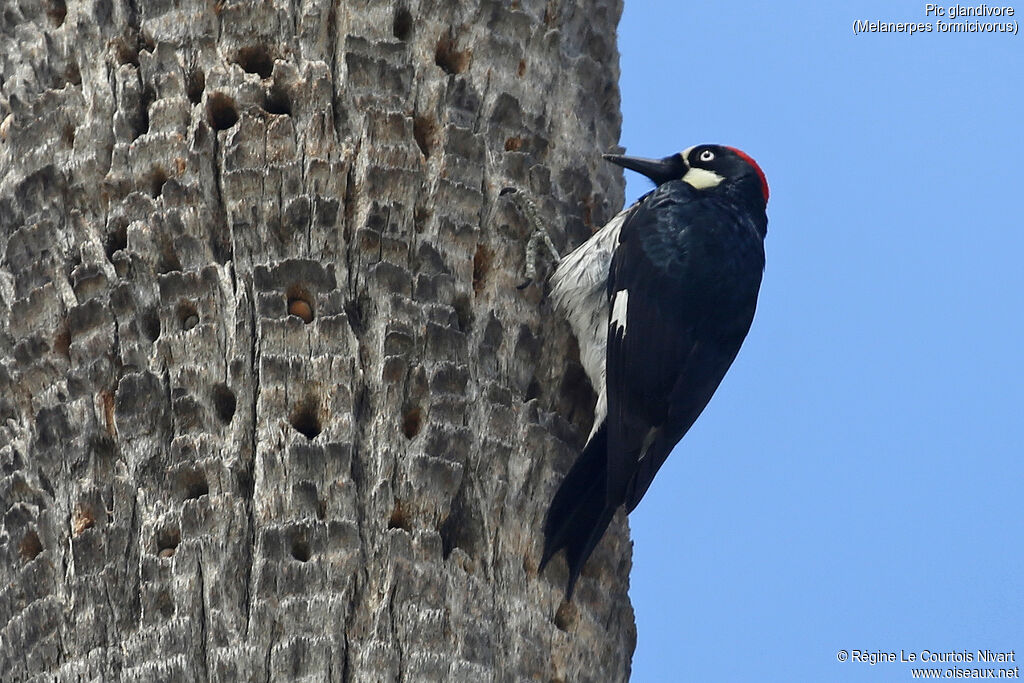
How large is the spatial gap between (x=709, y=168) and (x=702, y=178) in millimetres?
66

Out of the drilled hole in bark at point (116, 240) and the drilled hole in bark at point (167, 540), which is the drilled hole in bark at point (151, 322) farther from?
the drilled hole in bark at point (167, 540)

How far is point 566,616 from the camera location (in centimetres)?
332

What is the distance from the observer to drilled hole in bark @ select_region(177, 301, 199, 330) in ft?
10.5

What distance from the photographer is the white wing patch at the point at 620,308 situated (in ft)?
13.0

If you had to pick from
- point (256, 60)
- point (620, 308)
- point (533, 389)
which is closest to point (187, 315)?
point (256, 60)

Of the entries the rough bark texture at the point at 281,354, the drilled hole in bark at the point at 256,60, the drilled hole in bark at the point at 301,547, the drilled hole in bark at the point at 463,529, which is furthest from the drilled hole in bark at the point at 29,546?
the drilled hole in bark at the point at 256,60

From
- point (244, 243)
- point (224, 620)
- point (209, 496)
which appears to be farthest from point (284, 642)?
point (244, 243)

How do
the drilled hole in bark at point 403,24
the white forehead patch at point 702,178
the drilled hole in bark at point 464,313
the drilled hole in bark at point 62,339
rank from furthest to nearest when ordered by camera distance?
the white forehead patch at point 702,178 → the drilled hole in bark at point 403,24 → the drilled hole in bark at point 464,313 → the drilled hole in bark at point 62,339

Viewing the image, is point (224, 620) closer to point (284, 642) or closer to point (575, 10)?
point (284, 642)

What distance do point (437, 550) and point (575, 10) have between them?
69.9 inches

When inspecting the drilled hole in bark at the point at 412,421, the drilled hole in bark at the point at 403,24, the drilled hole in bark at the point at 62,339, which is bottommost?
the drilled hole in bark at the point at 412,421

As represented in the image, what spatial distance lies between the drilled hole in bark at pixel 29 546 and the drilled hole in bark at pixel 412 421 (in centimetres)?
80

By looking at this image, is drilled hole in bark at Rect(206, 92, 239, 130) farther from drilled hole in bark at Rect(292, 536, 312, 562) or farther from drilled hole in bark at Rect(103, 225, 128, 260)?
drilled hole in bark at Rect(292, 536, 312, 562)

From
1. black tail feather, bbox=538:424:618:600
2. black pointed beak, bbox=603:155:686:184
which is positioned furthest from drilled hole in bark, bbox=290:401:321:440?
black pointed beak, bbox=603:155:686:184
